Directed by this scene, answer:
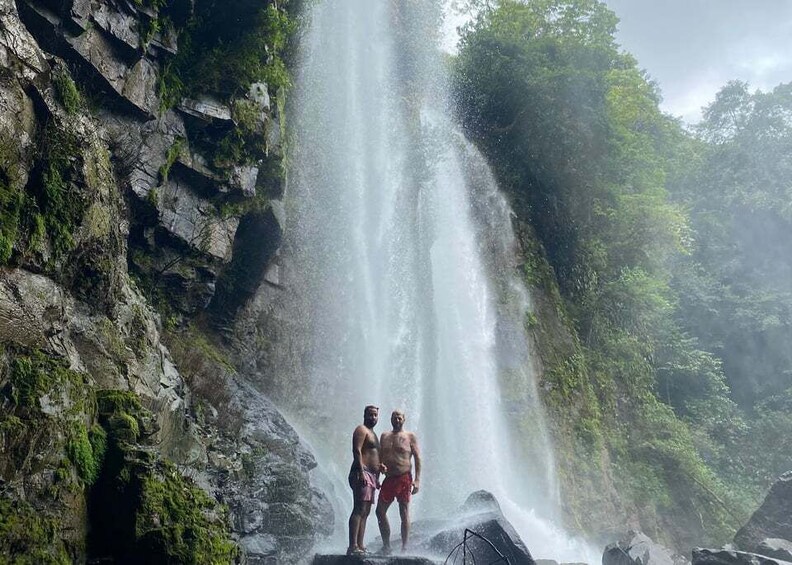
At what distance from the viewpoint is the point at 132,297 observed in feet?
26.9

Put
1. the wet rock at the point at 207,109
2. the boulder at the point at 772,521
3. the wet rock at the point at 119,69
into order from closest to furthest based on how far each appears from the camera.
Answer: the wet rock at the point at 119,69 < the wet rock at the point at 207,109 < the boulder at the point at 772,521

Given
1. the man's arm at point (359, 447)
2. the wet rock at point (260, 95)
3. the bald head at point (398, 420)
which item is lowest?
the man's arm at point (359, 447)

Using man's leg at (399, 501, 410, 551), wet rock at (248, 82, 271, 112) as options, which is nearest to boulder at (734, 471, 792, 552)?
man's leg at (399, 501, 410, 551)

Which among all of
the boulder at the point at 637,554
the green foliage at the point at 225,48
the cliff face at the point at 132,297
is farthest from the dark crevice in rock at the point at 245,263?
the boulder at the point at 637,554

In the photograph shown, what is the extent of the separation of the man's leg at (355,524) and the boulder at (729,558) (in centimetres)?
472

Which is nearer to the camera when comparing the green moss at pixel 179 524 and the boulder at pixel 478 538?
the green moss at pixel 179 524

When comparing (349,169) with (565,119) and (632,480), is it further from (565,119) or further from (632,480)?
(632,480)

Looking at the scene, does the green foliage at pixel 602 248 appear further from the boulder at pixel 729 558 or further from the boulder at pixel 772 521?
the boulder at pixel 729 558

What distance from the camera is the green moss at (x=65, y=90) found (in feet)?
21.8

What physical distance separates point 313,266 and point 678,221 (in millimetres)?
13496

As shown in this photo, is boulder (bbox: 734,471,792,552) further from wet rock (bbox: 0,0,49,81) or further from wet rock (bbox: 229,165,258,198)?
wet rock (bbox: 0,0,49,81)

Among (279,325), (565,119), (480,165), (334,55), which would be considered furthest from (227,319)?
(565,119)

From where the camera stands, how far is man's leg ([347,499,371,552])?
19.3 feet

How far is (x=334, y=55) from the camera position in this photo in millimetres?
16688
